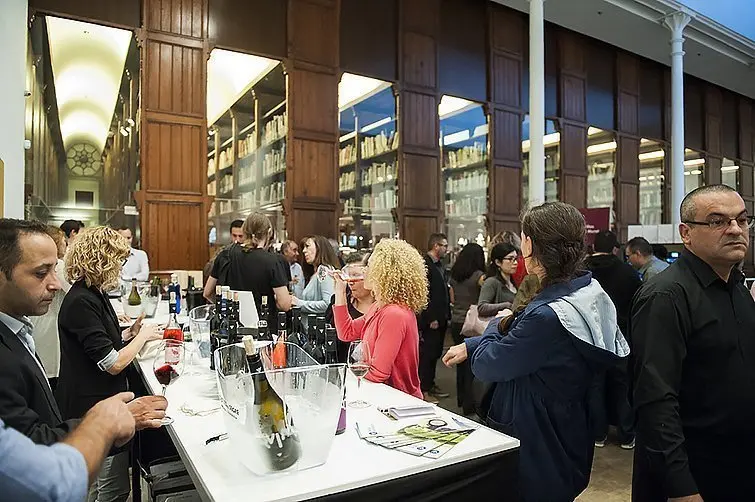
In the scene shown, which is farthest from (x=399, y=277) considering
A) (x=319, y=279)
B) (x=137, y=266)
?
(x=137, y=266)

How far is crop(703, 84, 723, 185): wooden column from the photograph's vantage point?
1365cm

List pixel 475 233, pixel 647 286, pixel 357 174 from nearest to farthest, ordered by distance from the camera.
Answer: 1. pixel 647 286
2. pixel 357 174
3. pixel 475 233

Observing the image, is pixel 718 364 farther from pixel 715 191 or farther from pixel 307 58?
pixel 307 58

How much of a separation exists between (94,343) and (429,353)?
3432mm

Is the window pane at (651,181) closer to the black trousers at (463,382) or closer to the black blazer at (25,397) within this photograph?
the black trousers at (463,382)

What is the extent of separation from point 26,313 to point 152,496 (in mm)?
1021

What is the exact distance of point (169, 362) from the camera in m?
2.07

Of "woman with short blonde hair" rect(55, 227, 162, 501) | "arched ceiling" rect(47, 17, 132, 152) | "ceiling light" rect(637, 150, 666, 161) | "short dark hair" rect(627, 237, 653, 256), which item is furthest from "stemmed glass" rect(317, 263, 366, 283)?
"ceiling light" rect(637, 150, 666, 161)

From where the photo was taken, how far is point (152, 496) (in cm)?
219

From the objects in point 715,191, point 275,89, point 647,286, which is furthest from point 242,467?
point 275,89

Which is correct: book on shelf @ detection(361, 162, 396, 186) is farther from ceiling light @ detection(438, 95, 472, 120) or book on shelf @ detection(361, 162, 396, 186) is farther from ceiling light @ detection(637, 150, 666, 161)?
ceiling light @ detection(637, 150, 666, 161)

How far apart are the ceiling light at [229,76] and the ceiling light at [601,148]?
679 cm

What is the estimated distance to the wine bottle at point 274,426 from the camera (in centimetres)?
141

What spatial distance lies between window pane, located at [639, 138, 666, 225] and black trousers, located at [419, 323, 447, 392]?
8.76 m
